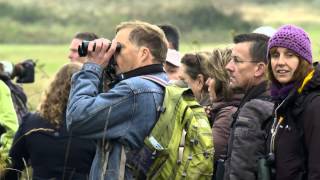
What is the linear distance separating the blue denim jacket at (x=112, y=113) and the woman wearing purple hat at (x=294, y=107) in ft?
2.25

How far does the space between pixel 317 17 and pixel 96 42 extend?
31219 millimetres

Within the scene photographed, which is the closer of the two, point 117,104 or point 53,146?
point 117,104

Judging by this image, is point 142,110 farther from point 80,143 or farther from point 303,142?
point 80,143

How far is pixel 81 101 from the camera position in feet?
14.7

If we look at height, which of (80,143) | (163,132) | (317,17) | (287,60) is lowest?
(317,17)

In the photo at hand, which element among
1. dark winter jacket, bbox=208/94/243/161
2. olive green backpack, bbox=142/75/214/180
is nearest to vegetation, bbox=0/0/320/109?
dark winter jacket, bbox=208/94/243/161

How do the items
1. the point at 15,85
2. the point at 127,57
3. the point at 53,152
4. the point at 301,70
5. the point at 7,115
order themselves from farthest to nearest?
the point at 15,85 < the point at 7,115 < the point at 53,152 < the point at 127,57 < the point at 301,70

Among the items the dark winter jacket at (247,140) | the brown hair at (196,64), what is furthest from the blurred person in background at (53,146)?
the dark winter jacket at (247,140)

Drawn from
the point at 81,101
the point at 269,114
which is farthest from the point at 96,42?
the point at 269,114

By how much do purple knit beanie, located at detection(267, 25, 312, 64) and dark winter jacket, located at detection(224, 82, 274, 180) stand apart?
15.3 inches

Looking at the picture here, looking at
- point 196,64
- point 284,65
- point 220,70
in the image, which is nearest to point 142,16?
point 196,64

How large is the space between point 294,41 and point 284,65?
150 mm

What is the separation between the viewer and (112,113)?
4.49 meters

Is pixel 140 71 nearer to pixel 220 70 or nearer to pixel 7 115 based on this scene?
pixel 220 70
